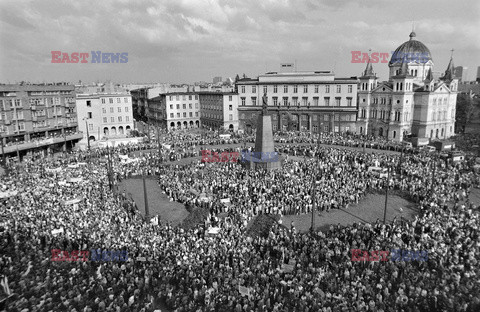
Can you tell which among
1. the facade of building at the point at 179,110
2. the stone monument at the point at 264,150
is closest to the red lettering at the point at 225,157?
the stone monument at the point at 264,150

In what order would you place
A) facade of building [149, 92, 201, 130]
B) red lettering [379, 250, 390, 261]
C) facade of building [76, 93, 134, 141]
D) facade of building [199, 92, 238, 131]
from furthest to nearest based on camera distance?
facade of building [149, 92, 201, 130]
facade of building [199, 92, 238, 131]
facade of building [76, 93, 134, 141]
red lettering [379, 250, 390, 261]

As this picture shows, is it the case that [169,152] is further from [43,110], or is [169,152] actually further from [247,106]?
[247,106]

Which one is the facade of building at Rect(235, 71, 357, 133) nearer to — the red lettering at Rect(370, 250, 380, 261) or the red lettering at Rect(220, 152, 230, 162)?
the red lettering at Rect(220, 152, 230, 162)

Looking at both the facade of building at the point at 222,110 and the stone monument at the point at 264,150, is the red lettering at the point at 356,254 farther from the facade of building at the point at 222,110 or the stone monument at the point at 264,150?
the facade of building at the point at 222,110

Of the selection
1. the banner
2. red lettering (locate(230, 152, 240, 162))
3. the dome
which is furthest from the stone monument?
the dome

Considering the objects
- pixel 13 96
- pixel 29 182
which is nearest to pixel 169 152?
pixel 29 182

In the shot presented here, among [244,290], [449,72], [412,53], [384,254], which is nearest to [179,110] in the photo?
[412,53]
